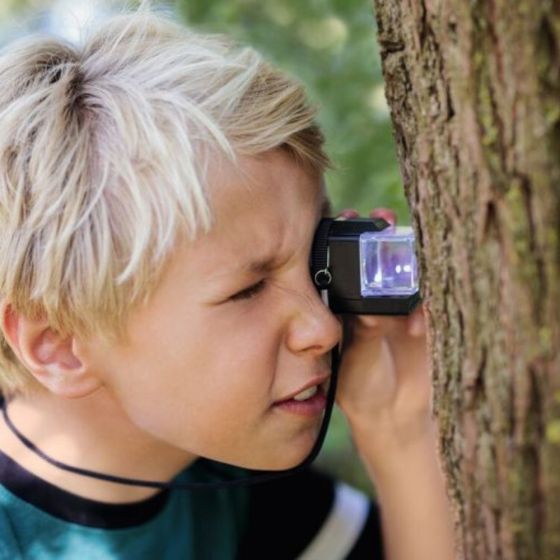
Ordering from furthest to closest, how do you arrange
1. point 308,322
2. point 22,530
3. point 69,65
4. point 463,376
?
point 22,530
point 69,65
point 308,322
point 463,376

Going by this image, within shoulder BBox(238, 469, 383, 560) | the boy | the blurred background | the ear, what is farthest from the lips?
the blurred background

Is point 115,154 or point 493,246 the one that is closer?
point 493,246

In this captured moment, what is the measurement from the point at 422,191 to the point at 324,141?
70cm

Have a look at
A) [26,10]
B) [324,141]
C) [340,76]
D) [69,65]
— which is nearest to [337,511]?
[324,141]

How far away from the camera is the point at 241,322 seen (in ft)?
5.14

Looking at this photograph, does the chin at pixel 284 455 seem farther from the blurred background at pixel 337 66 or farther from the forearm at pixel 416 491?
the blurred background at pixel 337 66

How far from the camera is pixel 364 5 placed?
2.73 metres

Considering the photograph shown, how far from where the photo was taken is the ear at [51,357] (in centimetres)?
168

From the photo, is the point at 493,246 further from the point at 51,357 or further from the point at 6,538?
the point at 6,538

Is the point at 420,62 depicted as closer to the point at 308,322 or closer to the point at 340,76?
the point at 308,322

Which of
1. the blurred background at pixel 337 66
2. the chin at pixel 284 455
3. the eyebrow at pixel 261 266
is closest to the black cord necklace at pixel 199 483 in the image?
the chin at pixel 284 455

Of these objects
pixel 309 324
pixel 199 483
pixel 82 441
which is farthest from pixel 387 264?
pixel 82 441

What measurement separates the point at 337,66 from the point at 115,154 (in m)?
1.49

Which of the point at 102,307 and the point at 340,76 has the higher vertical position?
the point at 340,76
